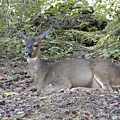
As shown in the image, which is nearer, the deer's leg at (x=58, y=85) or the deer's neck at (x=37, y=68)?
the deer's leg at (x=58, y=85)

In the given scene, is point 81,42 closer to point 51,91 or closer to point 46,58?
point 46,58

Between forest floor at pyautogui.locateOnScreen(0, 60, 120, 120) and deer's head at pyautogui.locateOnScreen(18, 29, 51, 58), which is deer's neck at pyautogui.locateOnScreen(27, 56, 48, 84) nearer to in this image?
deer's head at pyautogui.locateOnScreen(18, 29, 51, 58)

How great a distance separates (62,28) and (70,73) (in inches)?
206

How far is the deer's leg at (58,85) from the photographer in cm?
770

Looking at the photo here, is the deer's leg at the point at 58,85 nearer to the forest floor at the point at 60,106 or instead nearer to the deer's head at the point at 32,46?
the forest floor at the point at 60,106

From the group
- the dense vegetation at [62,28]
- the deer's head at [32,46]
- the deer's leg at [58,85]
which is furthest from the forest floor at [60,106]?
the dense vegetation at [62,28]

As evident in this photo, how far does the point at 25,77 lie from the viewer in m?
9.13

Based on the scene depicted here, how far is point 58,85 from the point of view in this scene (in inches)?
308

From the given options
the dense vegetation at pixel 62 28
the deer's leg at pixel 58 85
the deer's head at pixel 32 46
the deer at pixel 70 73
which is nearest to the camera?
the deer's leg at pixel 58 85

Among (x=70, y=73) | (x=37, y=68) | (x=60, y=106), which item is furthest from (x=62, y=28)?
(x=60, y=106)

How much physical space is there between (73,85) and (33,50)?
109cm

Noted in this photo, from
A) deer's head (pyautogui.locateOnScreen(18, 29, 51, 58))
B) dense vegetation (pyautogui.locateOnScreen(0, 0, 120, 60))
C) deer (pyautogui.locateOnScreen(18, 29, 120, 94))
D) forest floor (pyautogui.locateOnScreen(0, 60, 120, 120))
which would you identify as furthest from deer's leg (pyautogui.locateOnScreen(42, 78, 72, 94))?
dense vegetation (pyautogui.locateOnScreen(0, 0, 120, 60))

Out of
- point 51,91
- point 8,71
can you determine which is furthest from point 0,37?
point 51,91

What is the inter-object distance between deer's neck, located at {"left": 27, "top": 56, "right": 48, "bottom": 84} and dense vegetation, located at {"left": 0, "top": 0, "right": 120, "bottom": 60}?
2151 millimetres
